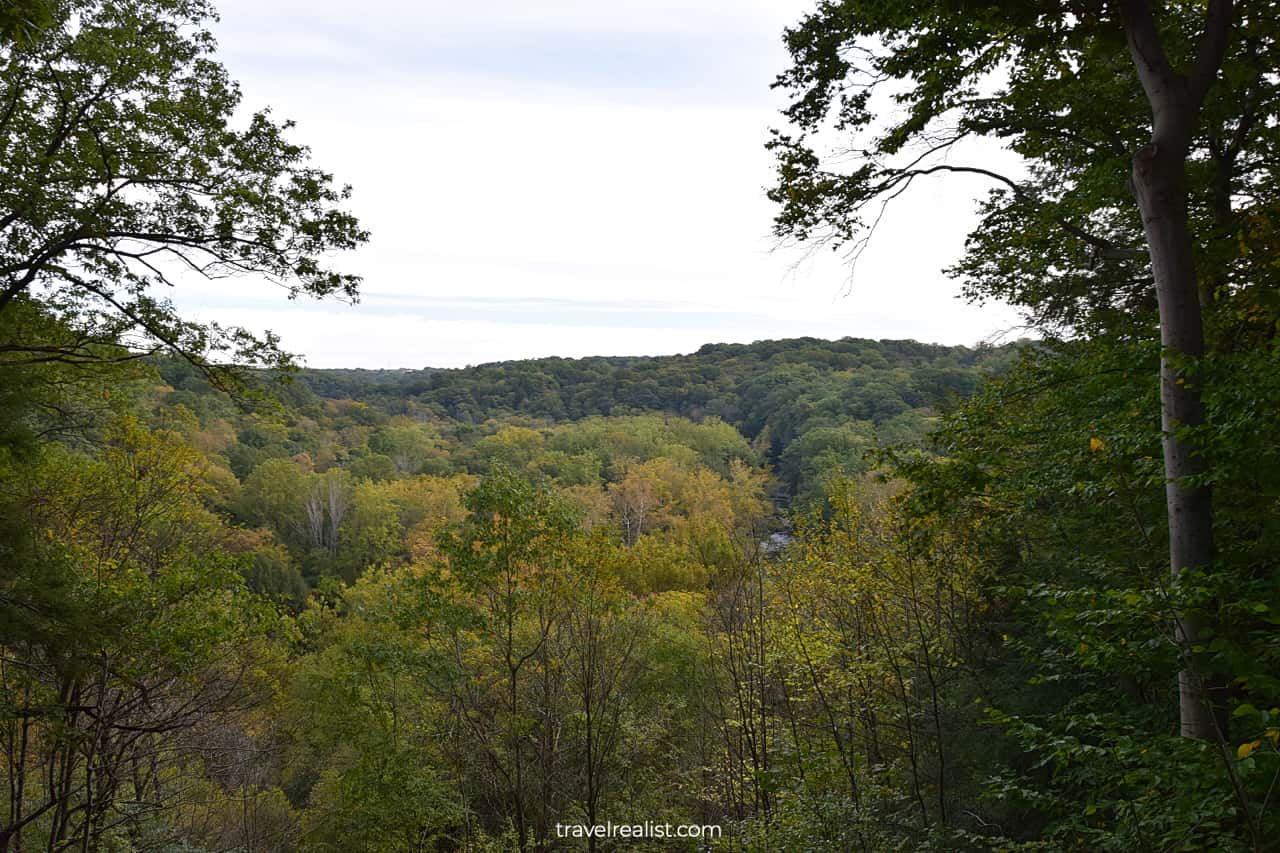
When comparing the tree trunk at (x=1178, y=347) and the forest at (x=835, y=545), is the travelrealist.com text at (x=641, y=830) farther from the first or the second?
the tree trunk at (x=1178, y=347)

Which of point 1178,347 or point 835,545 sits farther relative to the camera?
point 835,545

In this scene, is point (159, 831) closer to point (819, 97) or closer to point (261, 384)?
point (261, 384)

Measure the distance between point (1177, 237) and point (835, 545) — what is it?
8.72 meters

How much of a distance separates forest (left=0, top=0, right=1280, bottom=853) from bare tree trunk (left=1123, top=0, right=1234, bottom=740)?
0.02 meters

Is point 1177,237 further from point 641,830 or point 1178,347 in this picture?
point 641,830

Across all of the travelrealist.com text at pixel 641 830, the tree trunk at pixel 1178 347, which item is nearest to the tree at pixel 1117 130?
the tree trunk at pixel 1178 347

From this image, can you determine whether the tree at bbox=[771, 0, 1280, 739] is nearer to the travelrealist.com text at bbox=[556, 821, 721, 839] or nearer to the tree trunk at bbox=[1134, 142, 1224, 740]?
the tree trunk at bbox=[1134, 142, 1224, 740]

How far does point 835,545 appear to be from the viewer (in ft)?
39.4

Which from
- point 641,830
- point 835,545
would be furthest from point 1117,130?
point 641,830

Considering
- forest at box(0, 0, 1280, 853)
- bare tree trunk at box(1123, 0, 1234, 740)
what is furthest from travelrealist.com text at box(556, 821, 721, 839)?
bare tree trunk at box(1123, 0, 1234, 740)

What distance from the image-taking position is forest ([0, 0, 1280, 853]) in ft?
12.7

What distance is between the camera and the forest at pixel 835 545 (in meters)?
3.88

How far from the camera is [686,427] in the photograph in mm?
67375

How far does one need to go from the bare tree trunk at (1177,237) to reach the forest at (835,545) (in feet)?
0.06
